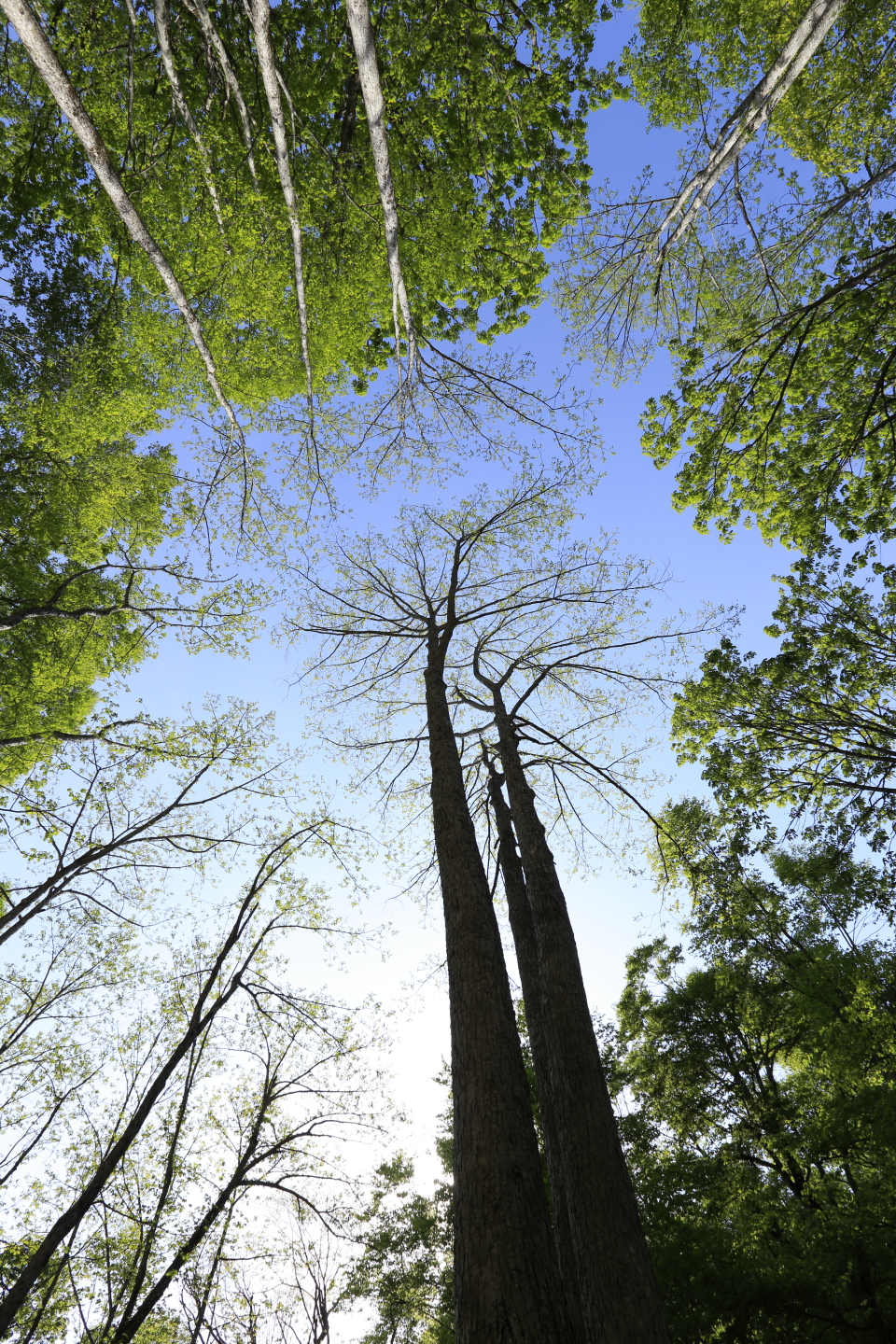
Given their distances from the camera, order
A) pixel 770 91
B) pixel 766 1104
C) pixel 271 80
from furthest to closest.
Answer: pixel 766 1104
pixel 770 91
pixel 271 80

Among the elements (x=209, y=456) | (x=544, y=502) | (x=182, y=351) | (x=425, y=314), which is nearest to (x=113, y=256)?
(x=182, y=351)

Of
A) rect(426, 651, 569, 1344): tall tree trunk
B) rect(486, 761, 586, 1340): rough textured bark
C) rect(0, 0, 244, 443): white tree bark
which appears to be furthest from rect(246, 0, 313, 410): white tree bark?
rect(486, 761, 586, 1340): rough textured bark

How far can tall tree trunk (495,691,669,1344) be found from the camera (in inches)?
123

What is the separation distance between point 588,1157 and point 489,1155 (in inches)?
44.9

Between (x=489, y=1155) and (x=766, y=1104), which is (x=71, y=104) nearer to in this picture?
(x=489, y=1155)

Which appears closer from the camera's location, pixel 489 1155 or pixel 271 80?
pixel 271 80

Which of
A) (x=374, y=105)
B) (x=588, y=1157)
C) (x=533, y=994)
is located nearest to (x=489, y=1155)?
(x=588, y=1157)

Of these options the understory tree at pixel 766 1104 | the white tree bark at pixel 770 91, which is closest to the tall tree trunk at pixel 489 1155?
the understory tree at pixel 766 1104

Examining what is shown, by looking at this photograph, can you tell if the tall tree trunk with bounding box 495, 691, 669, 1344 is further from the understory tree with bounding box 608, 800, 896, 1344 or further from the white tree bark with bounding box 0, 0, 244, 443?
the white tree bark with bounding box 0, 0, 244, 443

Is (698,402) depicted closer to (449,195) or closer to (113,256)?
(449,195)

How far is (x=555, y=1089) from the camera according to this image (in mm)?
4281

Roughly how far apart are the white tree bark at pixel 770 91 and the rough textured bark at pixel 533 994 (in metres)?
6.52

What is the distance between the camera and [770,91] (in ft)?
12.1

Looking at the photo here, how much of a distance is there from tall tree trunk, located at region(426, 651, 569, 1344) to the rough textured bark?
1.26 meters
